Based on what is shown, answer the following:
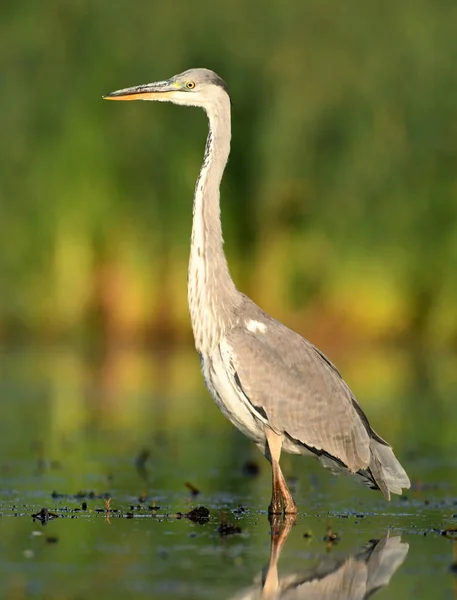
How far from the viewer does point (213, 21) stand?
67.7 ft

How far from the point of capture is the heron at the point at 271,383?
810cm

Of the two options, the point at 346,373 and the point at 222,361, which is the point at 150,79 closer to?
the point at 346,373

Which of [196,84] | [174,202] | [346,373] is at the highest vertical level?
[196,84]

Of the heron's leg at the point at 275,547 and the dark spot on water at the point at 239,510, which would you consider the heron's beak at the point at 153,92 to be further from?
the heron's leg at the point at 275,547

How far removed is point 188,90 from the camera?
891 centimetres

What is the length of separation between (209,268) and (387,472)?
1642mm

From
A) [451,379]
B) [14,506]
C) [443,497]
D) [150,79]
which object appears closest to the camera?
[14,506]

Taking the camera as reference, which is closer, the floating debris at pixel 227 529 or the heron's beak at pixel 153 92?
the floating debris at pixel 227 529

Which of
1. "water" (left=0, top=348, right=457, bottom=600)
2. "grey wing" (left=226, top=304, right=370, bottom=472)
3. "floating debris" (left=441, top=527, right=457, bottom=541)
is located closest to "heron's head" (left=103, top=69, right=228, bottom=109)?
"grey wing" (left=226, top=304, right=370, bottom=472)

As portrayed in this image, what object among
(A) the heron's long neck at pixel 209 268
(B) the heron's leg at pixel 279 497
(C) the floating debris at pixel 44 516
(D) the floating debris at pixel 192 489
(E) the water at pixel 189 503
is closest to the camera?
(E) the water at pixel 189 503

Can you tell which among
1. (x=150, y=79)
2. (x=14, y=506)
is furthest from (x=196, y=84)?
(x=150, y=79)

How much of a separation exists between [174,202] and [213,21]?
115 inches

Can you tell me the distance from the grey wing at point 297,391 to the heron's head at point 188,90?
4.91ft

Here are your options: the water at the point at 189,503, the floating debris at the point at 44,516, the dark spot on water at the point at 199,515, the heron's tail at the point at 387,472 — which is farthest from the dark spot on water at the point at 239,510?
the floating debris at the point at 44,516
